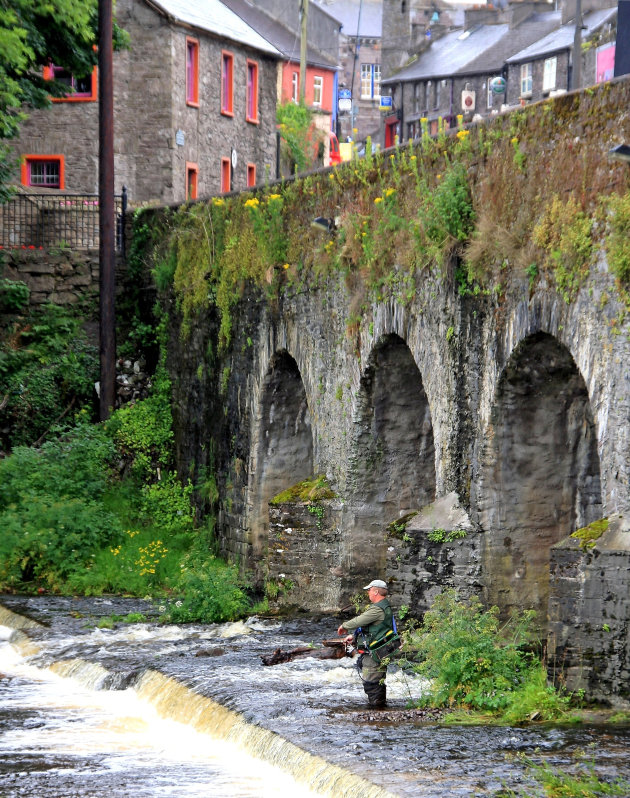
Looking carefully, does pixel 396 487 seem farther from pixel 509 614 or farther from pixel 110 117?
pixel 110 117

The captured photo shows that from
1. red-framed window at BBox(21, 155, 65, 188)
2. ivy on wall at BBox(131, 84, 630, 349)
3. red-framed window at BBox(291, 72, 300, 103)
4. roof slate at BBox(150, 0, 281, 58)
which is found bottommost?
ivy on wall at BBox(131, 84, 630, 349)

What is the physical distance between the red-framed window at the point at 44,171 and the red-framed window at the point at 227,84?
473 cm

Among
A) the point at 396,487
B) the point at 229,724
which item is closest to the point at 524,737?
the point at 229,724

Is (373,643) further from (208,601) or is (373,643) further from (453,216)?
(208,601)

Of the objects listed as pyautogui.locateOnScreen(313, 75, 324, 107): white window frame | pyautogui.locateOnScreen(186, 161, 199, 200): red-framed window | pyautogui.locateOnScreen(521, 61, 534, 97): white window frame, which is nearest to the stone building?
pyautogui.locateOnScreen(313, 75, 324, 107): white window frame

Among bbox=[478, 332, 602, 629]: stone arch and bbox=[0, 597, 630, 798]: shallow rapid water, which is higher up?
bbox=[478, 332, 602, 629]: stone arch

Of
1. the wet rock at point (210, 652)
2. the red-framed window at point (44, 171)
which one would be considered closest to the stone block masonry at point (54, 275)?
the red-framed window at point (44, 171)

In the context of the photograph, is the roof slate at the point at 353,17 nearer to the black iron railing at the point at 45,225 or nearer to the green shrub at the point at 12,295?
the black iron railing at the point at 45,225

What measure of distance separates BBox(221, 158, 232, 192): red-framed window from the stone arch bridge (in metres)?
14.3

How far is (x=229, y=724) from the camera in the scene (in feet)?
40.4

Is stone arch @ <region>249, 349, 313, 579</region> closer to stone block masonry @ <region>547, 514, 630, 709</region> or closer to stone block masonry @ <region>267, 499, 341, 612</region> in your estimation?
stone block masonry @ <region>267, 499, 341, 612</region>

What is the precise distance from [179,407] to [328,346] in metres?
6.15

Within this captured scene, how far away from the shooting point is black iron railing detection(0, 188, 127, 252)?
2625 cm

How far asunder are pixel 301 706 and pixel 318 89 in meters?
43.3
